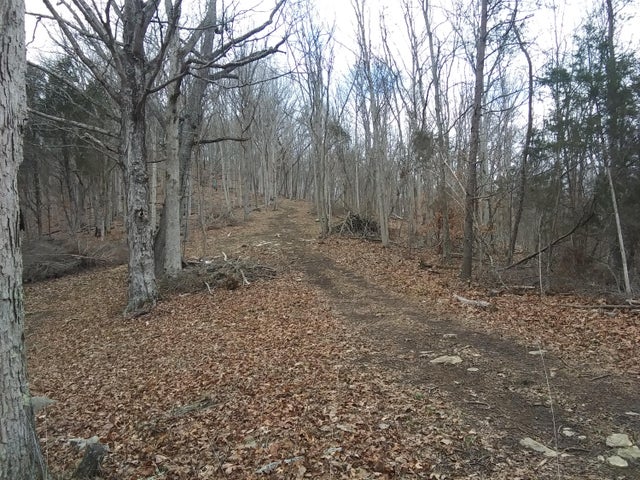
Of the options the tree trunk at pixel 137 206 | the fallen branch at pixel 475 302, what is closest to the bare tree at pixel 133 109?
the tree trunk at pixel 137 206

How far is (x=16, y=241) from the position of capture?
9.42 ft

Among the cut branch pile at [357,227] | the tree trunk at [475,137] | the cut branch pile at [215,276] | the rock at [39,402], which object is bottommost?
the cut branch pile at [215,276]

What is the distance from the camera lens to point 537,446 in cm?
354

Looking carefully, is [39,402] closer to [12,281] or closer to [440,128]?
[12,281]

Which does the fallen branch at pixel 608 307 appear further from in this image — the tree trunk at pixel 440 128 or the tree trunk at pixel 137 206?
the tree trunk at pixel 137 206

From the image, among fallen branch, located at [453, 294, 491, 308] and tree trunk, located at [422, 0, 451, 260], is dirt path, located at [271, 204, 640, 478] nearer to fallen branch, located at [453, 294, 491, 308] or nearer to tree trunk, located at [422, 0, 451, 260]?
fallen branch, located at [453, 294, 491, 308]

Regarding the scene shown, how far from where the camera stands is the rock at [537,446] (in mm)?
3424

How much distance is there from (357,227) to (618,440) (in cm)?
1571

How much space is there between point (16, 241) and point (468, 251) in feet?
33.6

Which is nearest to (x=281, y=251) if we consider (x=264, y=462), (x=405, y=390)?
(x=405, y=390)

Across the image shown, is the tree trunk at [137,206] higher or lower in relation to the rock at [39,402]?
higher

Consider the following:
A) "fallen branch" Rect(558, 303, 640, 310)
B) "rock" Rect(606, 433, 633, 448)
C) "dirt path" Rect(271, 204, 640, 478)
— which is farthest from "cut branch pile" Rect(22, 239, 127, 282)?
"rock" Rect(606, 433, 633, 448)

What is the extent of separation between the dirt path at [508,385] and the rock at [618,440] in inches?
2.4

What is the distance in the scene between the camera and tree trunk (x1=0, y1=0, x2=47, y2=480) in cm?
278
